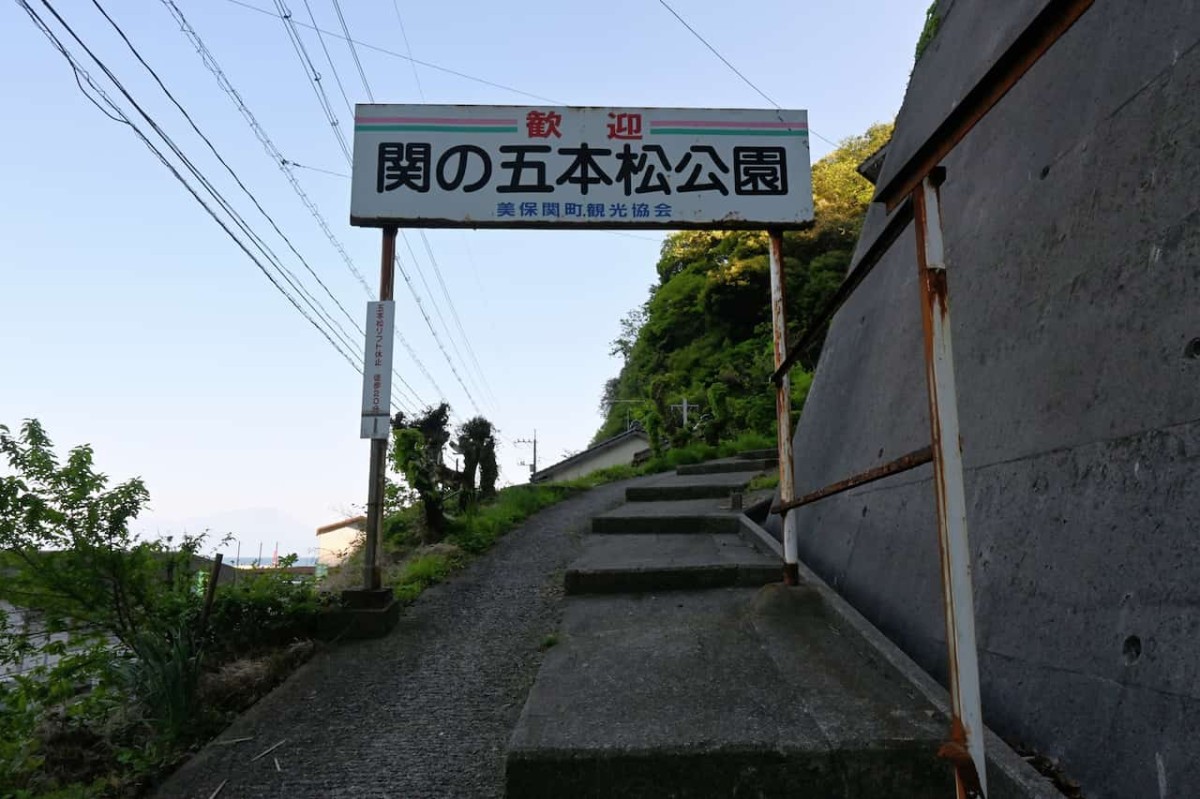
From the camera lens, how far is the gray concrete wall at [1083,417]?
152 centimetres

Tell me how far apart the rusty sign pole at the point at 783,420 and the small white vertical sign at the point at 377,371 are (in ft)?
7.49

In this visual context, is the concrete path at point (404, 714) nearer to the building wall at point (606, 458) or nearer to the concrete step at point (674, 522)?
the concrete step at point (674, 522)

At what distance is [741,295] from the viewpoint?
2380 cm

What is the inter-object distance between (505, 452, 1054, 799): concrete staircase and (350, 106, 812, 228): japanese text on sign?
215 centimetres

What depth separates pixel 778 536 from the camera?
4441 mm

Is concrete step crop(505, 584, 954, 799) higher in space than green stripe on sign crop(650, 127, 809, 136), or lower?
lower

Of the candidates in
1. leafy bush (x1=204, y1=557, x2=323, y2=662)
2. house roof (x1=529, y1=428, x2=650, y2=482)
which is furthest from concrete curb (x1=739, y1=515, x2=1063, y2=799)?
house roof (x1=529, y1=428, x2=650, y2=482)

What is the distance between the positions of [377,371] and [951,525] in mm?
3328

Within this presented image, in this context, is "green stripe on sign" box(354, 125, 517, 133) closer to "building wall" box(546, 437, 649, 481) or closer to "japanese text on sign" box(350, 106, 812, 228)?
"japanese text on sign" box(350, 106, 812, 228)

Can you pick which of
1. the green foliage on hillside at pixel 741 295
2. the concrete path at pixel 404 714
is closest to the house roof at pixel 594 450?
the green foliage on hillside at pixel 741 295

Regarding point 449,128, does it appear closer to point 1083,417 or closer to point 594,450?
point 1083,417

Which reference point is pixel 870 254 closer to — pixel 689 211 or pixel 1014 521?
pixel 1014 521

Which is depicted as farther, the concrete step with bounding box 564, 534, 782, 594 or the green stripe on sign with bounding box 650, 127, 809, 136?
the green stripe on sign with bounding box 650, 127, 809, 136

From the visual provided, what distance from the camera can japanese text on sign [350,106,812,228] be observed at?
13.1 ft
